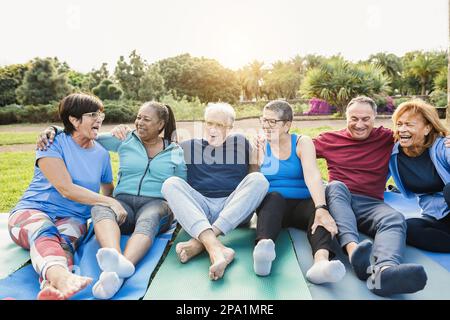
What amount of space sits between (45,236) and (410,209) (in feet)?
10.9

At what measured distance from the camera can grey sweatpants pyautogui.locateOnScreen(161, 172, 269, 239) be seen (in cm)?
261

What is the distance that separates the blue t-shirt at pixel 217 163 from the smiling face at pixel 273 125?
26 centimetres

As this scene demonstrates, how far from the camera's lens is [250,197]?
9.01ft

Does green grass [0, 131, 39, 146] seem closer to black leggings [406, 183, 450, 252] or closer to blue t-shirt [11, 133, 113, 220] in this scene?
blue t-shirt [11, 133, 113, 220]

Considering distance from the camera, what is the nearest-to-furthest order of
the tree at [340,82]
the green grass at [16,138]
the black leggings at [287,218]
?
the black leggings at [287,218] → the green grass at [16,138] → the tree at [340,82]

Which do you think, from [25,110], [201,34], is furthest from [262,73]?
[201,34]

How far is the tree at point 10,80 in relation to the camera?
44.1 ft

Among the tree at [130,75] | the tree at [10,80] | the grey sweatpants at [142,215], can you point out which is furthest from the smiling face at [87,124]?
the tree at [10,80]

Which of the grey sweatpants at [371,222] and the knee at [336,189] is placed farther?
the knee at [336,189]

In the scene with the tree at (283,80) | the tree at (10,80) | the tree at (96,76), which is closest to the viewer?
the tree at (96,76)

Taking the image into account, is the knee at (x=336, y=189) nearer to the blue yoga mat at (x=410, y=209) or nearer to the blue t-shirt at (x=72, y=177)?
the blue yoga mat at (x=410, y=209)

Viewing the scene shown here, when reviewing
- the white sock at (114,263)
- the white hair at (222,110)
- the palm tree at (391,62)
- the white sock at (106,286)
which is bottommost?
→ the white sock at (106,286)
